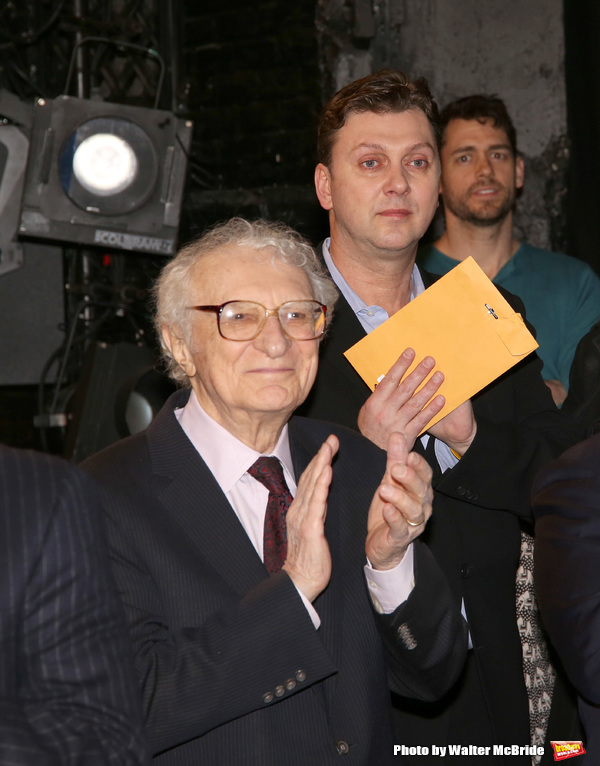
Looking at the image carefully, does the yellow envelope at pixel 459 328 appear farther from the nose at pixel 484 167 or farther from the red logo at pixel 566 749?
the nose at pixel 484 167

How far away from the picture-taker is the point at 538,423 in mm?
2264

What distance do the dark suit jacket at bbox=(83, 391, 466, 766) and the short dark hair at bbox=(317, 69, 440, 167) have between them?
0.94m

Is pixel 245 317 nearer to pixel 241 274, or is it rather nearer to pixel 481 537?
pixel 241 274

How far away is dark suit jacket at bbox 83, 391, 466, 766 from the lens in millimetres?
1459

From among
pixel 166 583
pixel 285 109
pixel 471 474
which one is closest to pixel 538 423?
pixel 471 474

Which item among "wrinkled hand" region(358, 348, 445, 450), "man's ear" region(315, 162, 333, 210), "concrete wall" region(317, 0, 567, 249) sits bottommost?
"wrinkled hand" region(358, 348, 445, 450)

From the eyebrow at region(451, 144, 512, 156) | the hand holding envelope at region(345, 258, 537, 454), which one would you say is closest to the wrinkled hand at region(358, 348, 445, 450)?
the hand holding envelope at region(345, 258, 537, 454)

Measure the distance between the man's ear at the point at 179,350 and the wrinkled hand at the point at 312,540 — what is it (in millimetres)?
384

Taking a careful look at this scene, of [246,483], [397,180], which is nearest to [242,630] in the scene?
[246,483]

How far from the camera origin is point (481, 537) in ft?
7.13

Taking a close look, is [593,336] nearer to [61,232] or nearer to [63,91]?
[61,232]

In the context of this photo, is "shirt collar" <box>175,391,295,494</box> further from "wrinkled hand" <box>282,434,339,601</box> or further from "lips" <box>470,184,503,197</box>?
"lips" <box>470,184,503,197</box>

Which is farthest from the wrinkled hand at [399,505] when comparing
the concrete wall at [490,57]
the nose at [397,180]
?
the concrete wall at [490,57]

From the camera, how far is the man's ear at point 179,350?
1834 mm
